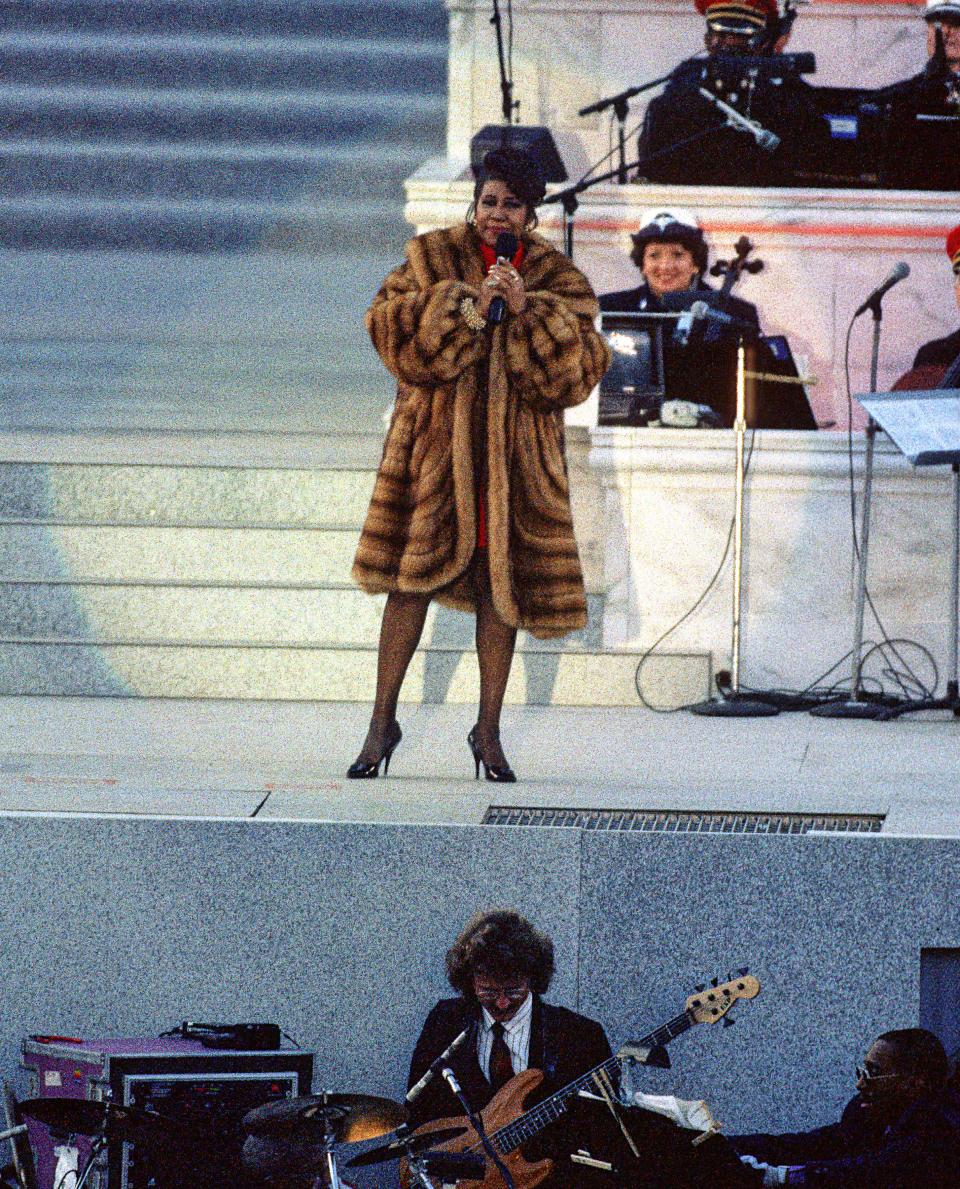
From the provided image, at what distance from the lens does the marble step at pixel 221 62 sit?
9.04 meters

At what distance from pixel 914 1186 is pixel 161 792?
1705 millimetres

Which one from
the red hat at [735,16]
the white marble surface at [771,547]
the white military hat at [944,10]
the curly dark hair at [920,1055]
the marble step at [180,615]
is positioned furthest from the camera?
the white military hat at [944,10]

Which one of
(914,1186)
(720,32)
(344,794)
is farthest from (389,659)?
(720,32)

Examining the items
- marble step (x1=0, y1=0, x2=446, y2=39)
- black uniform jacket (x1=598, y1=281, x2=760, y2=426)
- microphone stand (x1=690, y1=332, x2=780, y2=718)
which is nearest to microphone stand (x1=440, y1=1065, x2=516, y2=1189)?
Result: microphone stand (x1=690, y1=332, x2=780, y2=718)

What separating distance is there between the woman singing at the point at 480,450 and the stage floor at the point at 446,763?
230 mm

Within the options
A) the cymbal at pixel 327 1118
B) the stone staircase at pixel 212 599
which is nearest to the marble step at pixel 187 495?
the stone staircase at pixel 212 599

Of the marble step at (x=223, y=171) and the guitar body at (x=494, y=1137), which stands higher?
the marble step at (x=223, y=171)

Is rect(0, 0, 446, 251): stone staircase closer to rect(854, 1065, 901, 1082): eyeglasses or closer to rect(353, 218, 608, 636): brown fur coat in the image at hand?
rect(353, 218, 608, 636): brown fur coat

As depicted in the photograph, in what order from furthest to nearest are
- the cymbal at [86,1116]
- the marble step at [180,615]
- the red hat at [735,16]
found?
the red hat at [735,16], the marble step at [180,615], the cymbal at [86,1116]

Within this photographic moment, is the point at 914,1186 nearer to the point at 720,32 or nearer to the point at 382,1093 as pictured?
the point at 382,1093

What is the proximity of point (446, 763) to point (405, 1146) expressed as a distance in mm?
1472

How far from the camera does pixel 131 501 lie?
20.1ft

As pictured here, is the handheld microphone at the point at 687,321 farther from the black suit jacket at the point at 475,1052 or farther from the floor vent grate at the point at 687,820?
the black suit jacket at the point at 475,1052

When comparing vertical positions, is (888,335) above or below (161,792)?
above
